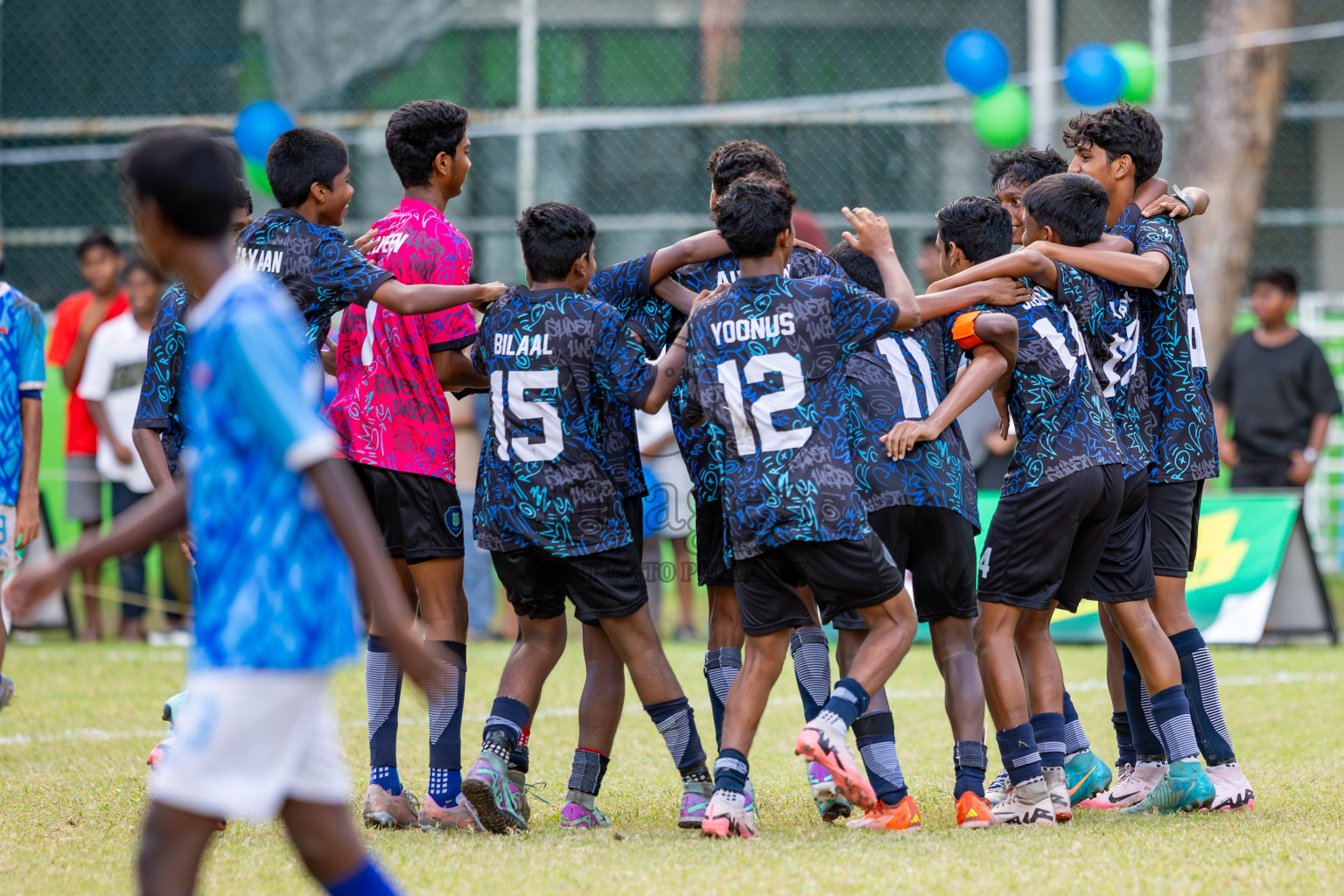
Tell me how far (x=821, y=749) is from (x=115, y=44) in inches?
515

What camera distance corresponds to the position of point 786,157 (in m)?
14.2

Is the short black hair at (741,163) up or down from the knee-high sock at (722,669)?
up

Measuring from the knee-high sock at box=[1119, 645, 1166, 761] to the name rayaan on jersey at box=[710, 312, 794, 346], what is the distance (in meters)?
1.92

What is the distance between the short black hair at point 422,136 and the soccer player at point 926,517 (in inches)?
61.7

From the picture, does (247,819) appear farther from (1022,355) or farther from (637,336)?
(1022,355)

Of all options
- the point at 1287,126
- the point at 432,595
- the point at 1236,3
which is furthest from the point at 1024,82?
the point at 432,595

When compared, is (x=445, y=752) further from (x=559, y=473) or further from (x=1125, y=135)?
(x=1125, y=135)

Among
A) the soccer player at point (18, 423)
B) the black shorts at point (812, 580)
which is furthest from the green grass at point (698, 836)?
the soccer player at point (18, 423)

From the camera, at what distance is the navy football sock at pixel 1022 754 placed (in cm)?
468

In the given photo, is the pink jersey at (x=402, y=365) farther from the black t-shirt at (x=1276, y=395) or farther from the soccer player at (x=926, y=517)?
the black t-shirt at (x=1276, y=395)

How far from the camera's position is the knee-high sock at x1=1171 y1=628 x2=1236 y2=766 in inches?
198

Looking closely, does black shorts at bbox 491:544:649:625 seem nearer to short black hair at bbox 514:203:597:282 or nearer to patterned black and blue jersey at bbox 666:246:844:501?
patterned black and blue jersey at bbox 666:246:844:501

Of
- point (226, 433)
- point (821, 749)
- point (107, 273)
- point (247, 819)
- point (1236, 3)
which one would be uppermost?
point (1236, 3)

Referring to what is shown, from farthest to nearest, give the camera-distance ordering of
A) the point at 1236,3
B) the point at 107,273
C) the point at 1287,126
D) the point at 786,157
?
the point at 1287,126 < the point at 786,157 < the point at 1236,3 < the point at 107,273
